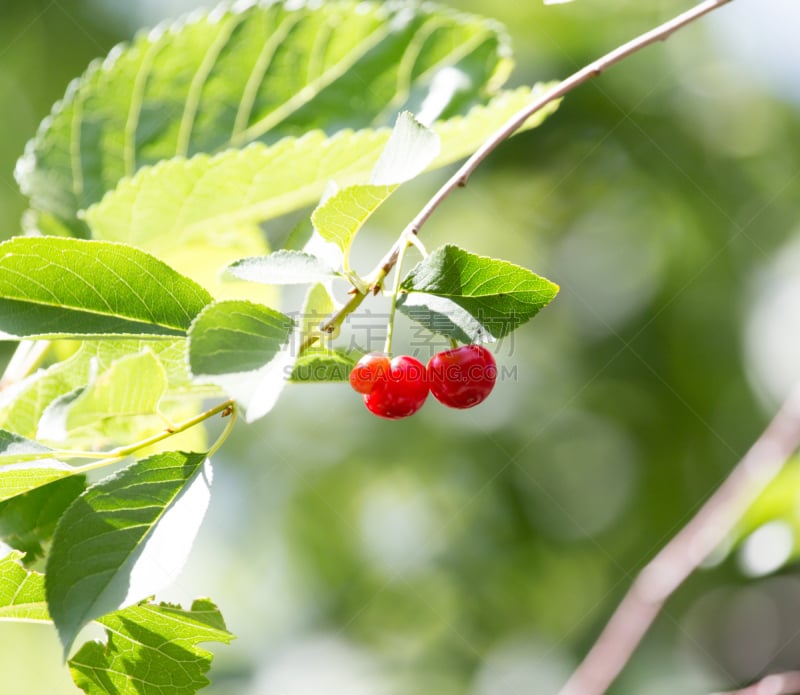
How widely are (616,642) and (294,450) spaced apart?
142 centimetres

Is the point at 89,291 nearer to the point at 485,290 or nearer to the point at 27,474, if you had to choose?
the point at 27,474

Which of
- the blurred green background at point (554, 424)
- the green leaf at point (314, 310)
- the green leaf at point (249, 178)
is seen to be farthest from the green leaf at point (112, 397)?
the blurred green background at point (554, 424)

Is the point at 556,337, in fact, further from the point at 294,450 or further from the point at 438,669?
the point at 438,669

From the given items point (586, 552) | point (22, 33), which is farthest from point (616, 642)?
point (22, 33)

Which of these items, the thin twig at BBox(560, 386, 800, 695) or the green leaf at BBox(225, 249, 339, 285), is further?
the thin twig at BBox(560, 386, 800, 695)

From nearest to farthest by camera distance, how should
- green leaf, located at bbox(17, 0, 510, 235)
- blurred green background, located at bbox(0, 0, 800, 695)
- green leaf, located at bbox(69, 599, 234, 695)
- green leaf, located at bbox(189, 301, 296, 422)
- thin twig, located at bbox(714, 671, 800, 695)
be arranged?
1. green leaf, located at bbox(189, 301, 296, 422)
2. green leaf, located at bbox(69, 599, 234, 695)
3. green leaf, located at bbox(17, 0, 510, 235)
4. thin twig, located at bbox(714, 671, 800, 695)
5. blurred green background, located at bbox(0, 0, 800, 695)

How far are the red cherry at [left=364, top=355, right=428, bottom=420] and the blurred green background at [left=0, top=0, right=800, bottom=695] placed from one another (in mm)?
1981

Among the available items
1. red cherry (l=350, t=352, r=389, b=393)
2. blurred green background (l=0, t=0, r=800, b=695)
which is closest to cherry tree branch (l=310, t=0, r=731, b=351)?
red cherry (l=350, t=352, r=389, b=393)

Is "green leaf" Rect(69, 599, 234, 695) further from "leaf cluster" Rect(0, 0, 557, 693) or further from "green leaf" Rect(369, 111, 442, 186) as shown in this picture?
"green leaf" Rect(369, 111, 442, 186)

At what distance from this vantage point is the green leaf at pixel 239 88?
109cm

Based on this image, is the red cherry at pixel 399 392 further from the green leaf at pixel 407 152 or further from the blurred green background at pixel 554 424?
the blurred green background at pixel 554 424

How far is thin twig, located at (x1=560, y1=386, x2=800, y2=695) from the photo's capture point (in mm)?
1607

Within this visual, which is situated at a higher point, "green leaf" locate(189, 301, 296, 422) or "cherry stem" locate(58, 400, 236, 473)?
"green leaf" locate(189, 301, 296, 422)

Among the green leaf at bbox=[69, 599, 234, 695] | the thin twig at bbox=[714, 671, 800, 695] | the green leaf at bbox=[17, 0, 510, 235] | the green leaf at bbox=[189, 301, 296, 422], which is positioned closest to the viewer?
the green leaf at bbox=[189, 301, 296, 422]
